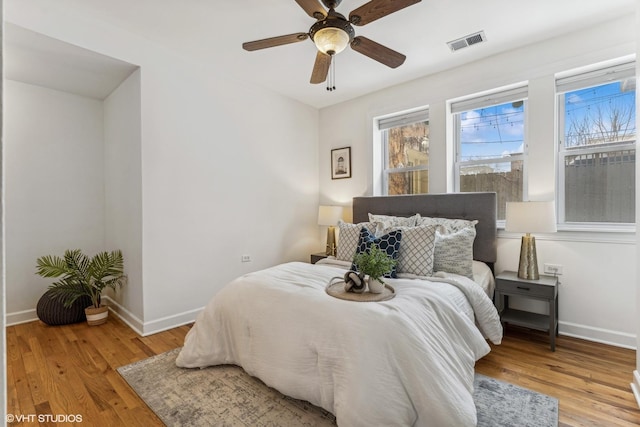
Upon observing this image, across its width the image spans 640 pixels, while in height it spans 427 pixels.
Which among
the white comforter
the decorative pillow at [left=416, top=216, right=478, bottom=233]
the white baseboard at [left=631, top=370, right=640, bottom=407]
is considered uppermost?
the decorative pillow at [left=416, top=216, right=478, bottom=233]

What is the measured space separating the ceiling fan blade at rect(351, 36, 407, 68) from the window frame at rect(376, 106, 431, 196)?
1448 millimetres

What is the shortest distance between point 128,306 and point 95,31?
8.47ft

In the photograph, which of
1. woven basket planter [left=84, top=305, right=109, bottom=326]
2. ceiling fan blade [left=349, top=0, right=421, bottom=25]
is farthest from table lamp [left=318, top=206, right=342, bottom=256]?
woven basket planter [left=84, top=305, right=109, bottom=326]

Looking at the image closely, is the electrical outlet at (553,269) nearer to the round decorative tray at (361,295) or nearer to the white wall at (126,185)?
the round decorative tray at (361,295)

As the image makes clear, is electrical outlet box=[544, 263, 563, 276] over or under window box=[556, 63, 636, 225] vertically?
under

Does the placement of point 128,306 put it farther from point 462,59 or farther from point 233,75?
point 462,59

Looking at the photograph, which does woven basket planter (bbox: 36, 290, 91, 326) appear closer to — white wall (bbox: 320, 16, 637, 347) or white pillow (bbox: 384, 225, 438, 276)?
white pillow (bbox: 384, 225, 438, 276)

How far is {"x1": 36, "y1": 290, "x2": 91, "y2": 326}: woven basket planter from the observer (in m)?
3.02

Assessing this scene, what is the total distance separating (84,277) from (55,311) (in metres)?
0.39

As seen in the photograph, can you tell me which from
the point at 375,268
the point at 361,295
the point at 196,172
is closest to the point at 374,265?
the point at 375,268

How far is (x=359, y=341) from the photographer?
1.51 meters

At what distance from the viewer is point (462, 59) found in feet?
10.3

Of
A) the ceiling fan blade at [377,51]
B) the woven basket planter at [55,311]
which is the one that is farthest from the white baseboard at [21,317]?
the ceiling fan blade at [377,51]

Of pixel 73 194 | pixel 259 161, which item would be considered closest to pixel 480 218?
pixel 259 161
